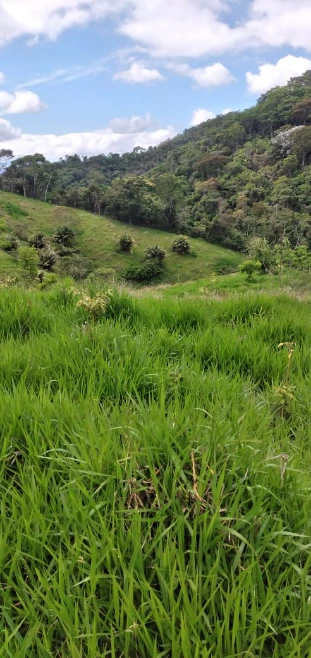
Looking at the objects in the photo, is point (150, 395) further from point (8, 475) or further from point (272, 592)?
point (272, 592)

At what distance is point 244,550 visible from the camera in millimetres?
1201

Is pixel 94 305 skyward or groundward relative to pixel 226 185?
groundward

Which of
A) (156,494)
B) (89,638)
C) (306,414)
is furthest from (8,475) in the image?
(306,414)

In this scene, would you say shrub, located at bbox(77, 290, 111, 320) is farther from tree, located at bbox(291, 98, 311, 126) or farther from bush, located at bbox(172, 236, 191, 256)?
tree, located at bbox(291, 98, 311, 126)

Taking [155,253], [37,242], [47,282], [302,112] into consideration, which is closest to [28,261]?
[37,242]

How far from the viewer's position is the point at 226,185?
9569cm

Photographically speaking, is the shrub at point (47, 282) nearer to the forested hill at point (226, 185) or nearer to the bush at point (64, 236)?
the bush at point (64, 236)

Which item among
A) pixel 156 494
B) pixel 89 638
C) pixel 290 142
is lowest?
pixel 89 638

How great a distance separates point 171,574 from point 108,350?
1577 mm

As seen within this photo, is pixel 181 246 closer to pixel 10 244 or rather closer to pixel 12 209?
pixel 10 244

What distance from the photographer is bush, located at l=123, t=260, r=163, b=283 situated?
54.2 meters

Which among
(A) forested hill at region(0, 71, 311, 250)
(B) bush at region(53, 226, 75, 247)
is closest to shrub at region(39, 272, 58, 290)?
(B) bush at region(53, 226, 75, 247)

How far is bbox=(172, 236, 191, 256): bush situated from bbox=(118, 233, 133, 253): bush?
7023mm

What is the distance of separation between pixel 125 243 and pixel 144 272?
819 cm
